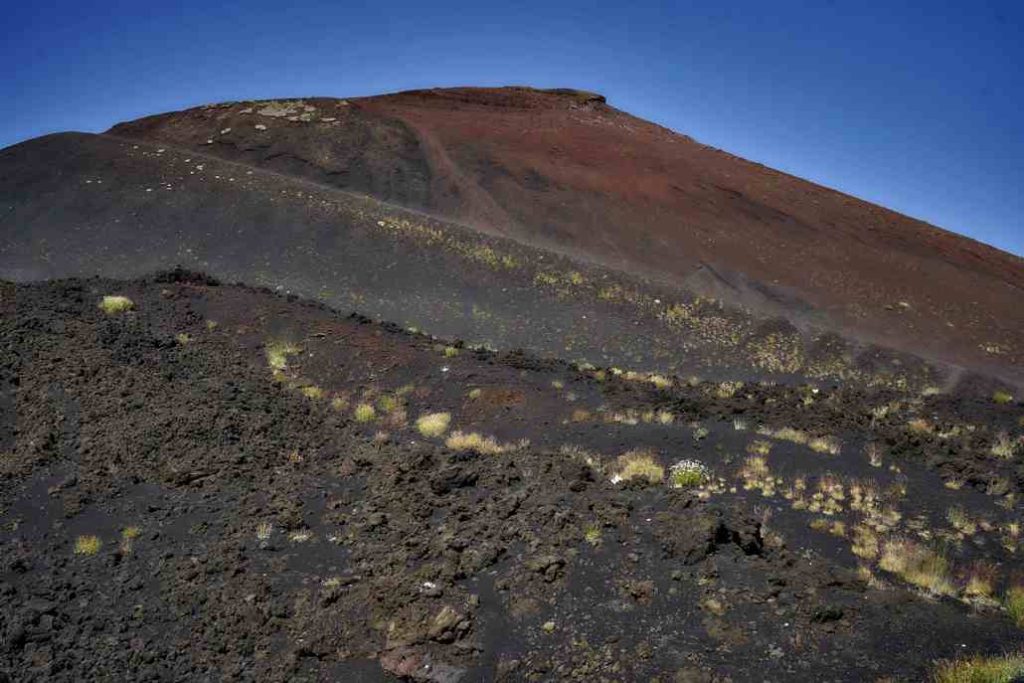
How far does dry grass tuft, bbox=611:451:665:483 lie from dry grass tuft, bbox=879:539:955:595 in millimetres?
3004

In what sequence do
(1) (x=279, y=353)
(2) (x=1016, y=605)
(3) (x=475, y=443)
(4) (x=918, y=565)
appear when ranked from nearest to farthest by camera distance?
(2) (x=1016, y=605), (4) (x=918, y=565), (3) (x=475, y=443), (1) (x=279, y=353)

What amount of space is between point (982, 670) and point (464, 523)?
5.27 metres

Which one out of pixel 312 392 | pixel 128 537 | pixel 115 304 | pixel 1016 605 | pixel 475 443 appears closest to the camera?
pixel 1016 605

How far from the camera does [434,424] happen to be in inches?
536

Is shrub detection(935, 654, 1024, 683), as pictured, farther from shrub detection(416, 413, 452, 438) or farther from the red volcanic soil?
the red volcanic soil

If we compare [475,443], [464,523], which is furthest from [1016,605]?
[475,443]

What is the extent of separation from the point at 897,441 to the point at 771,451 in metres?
2.40

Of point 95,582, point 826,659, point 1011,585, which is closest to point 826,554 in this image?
point 1011,585

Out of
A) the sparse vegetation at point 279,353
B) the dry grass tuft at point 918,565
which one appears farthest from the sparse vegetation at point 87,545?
the dry grass tuft at point 918,565

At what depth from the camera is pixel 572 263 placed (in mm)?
27797

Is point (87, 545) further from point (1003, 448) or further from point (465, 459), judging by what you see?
point (1003, 448)

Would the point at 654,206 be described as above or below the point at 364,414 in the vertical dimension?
above

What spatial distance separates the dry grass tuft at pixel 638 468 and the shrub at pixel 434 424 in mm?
3308

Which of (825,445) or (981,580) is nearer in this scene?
(981,580)
